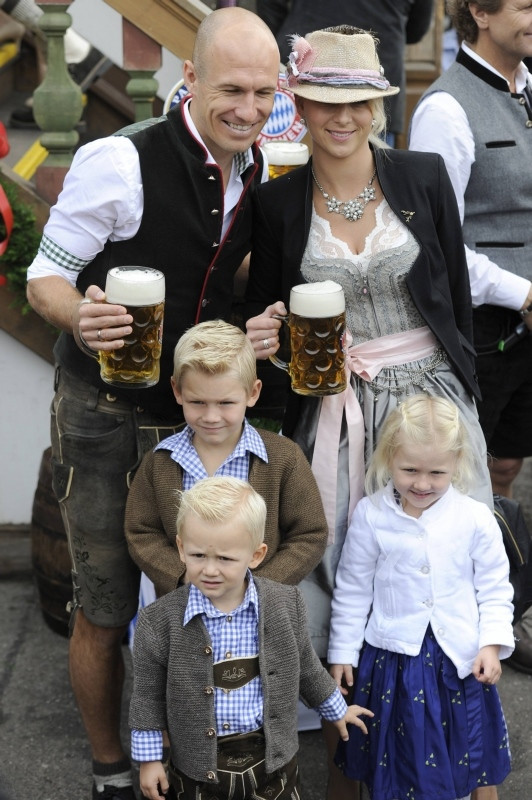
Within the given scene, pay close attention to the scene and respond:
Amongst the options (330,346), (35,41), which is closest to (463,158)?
(330,346)

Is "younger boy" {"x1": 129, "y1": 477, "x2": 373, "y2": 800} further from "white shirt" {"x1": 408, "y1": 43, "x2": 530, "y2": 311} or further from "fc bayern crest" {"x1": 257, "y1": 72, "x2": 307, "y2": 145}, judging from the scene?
"fc bayern crest" {"x1": 257, "y1": 72, "x2": 307, "y2": 145}

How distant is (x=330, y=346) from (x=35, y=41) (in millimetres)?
4646

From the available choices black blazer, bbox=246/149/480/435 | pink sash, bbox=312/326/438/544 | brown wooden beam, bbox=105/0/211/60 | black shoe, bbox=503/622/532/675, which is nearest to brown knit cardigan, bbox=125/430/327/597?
pink sash, bbox=312/326/438/544

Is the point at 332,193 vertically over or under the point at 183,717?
over

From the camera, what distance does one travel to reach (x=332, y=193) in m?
3.44

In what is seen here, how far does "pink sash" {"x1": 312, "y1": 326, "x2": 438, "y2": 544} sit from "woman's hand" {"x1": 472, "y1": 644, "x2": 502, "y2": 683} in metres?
0.53

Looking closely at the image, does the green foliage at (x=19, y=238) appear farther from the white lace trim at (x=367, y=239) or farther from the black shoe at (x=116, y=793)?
the black shoe at (x=116, y=793)

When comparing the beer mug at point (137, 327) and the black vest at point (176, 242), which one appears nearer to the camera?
the beer mug at point (137, 327)

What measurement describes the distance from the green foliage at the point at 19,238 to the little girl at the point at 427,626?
192 centimetres

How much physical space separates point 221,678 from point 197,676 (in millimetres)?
61

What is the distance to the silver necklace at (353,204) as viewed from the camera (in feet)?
11.2

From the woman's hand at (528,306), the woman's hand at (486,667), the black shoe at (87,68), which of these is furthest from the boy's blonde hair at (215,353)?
the black shoe at (87,68)

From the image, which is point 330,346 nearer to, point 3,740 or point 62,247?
point 62,247

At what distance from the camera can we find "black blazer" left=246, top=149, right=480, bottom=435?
3.38 m
